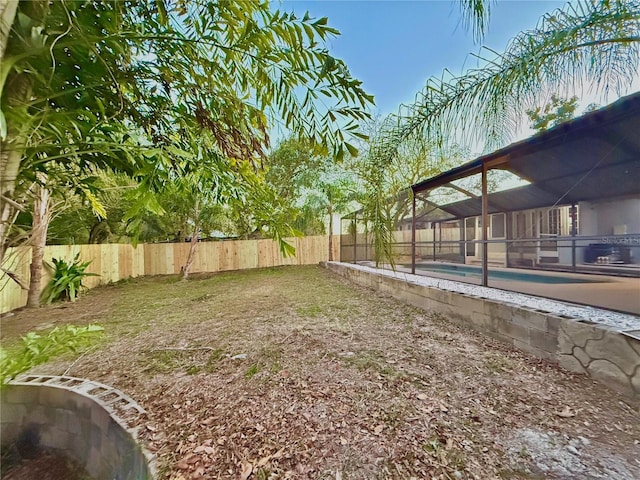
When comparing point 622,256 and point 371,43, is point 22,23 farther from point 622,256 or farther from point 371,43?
point 622,256

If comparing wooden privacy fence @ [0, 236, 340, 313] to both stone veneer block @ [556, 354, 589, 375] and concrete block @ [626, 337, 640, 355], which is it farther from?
concrete block @ [626, 337, 640, 355]

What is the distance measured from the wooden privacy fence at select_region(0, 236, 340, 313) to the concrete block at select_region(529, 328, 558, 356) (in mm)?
5310

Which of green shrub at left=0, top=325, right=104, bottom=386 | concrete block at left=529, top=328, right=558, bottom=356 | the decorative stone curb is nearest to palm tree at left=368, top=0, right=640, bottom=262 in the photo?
concrete block at left=529, top=328, right=558, bottom=356

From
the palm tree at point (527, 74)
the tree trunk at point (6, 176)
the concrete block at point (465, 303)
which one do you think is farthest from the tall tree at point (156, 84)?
the concrete block at point (465, 303)

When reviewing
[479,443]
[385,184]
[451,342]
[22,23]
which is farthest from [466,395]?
[22,23]

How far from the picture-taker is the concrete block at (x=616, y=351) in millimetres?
1975

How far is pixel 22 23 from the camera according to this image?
76 cm

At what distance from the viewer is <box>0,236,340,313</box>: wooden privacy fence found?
6184 mm

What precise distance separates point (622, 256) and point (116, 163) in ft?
30.9

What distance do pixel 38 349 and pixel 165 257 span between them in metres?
10.5

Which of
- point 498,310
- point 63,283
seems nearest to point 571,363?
point 498,310

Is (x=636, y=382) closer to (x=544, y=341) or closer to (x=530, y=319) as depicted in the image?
(x=544, y=341)

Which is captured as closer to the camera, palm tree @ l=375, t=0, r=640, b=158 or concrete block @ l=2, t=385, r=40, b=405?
palm tree @ l=375, t=0, r=640, b=158

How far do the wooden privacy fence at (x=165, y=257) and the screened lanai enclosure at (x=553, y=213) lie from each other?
2.10 m
